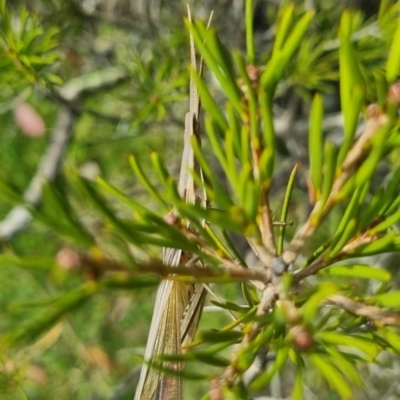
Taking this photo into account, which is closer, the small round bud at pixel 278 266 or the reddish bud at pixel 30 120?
the small round bud at pixel 278 266

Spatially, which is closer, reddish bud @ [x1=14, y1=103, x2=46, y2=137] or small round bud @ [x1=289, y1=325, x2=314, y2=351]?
small round bud @ [x1=289, y1=325, x2=314, y2=351]

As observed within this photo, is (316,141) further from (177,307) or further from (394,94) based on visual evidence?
(177,307)

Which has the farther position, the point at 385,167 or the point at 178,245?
the point at 385,167

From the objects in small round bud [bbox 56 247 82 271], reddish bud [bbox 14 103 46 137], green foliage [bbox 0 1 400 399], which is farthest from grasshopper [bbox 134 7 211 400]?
reddish bud [bbox 14 103 46 137]

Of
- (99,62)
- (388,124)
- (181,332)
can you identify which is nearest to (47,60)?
(181,332)

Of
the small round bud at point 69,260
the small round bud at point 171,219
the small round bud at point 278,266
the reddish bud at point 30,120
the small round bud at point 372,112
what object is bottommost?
the small round bud at point 69,260

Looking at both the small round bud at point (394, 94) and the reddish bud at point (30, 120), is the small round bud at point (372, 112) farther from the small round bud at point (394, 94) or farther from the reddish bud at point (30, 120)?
the reddish bud at point (30, 120)

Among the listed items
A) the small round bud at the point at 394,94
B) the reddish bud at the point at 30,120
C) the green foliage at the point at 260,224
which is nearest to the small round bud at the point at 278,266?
the green foliage at the point at 260,224

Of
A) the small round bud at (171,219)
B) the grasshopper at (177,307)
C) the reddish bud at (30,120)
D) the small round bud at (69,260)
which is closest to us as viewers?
the small round bud at (69,260)

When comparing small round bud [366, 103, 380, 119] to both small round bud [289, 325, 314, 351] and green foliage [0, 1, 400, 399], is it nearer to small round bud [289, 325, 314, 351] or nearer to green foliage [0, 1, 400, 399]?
green foliage [0, 1, 400, 399]

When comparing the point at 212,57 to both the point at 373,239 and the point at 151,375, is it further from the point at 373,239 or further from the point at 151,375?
the point at 151,375

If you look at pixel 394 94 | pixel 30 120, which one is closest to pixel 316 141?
pixel 394 94
